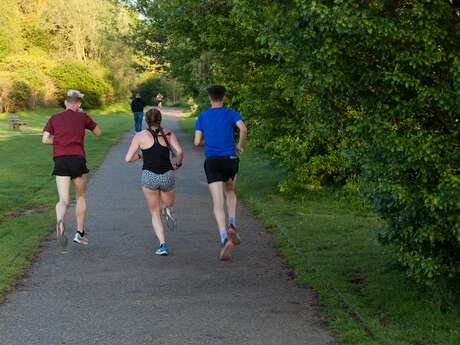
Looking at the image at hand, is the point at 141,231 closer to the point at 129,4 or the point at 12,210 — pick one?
the point at 12,210

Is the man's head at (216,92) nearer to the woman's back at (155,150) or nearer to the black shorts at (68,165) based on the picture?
the woman's back at (155,150)

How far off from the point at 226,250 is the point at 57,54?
64.4 metres

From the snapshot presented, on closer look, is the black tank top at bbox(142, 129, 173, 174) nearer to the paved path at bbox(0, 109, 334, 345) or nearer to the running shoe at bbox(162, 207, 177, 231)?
the running shoe at bbox(162, 207, 177, 231)

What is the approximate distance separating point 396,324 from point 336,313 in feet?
1.75

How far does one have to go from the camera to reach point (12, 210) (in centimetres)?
1261

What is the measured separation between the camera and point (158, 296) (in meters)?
6.68

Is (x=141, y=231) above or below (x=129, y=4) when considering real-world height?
below

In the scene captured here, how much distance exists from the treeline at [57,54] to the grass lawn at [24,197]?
30.6 meters

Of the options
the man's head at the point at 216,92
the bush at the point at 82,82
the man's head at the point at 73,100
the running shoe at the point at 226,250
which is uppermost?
the man's head at the point at 216,92

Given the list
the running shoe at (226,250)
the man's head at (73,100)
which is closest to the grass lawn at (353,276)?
the running shoe at (226,250)

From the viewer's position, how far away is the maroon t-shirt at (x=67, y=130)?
8.94 metres

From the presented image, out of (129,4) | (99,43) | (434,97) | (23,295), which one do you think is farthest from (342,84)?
(99,43)

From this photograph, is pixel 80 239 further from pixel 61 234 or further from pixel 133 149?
pixel 133 149

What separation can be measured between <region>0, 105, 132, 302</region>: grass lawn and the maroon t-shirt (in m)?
1.27
